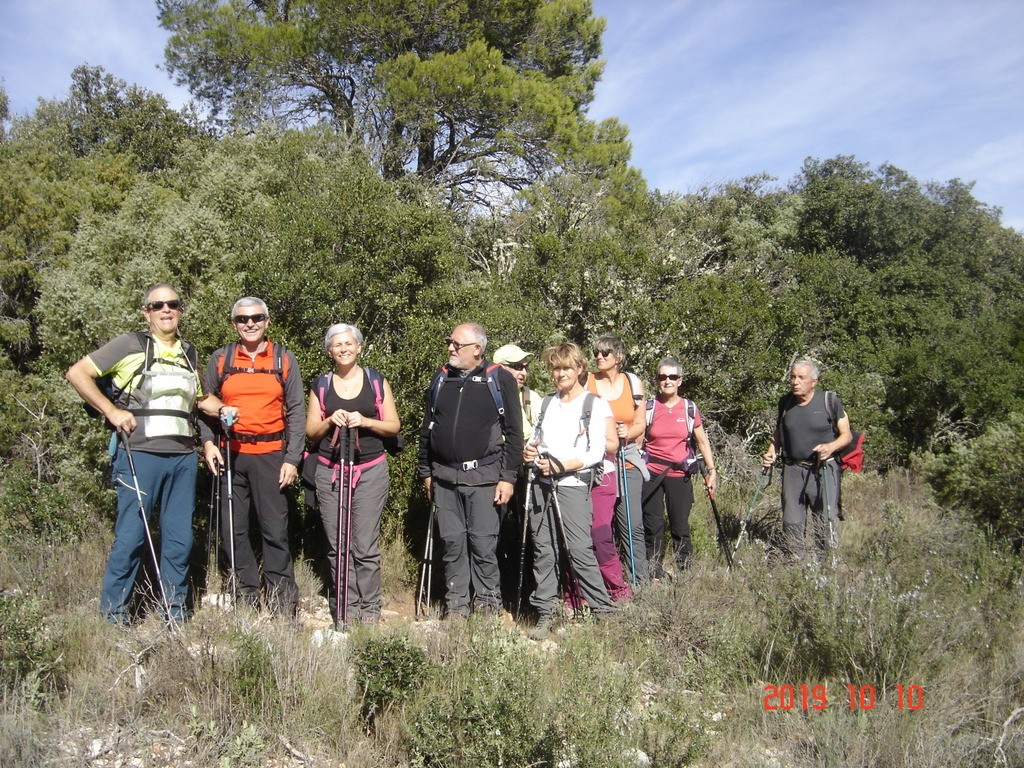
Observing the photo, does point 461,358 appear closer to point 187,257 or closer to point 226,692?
point 226,692

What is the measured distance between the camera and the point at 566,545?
15.6 feet

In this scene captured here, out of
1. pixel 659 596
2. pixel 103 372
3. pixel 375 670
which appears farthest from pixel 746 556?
pixel 103 372

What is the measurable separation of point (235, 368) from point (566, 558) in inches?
93.5

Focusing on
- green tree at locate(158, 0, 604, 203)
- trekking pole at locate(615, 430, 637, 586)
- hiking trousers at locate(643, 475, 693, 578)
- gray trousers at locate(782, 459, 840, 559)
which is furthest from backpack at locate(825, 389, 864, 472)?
green tree at locate(158, 0, 604, 203)

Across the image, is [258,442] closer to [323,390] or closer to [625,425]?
[323,390]

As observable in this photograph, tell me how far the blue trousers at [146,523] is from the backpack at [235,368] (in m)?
0.49

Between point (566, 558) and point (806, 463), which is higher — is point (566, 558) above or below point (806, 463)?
below

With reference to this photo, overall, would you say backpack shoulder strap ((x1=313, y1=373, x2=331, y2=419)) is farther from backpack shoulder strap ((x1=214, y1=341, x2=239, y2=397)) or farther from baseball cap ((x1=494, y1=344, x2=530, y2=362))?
baseball cap ((x1=494, y1=344, x2=530, y2=362))

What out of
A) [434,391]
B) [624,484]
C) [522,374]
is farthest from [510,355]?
[624,484]

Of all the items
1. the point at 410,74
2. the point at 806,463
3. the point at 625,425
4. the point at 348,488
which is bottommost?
the point at 806,463

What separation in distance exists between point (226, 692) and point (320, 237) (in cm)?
371

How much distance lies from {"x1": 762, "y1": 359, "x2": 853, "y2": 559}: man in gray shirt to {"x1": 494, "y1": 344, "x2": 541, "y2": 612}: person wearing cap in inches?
76.2

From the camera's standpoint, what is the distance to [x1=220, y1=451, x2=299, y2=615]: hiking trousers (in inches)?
181

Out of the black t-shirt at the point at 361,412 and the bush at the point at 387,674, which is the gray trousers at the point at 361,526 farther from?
the bush at the point at 387,674
